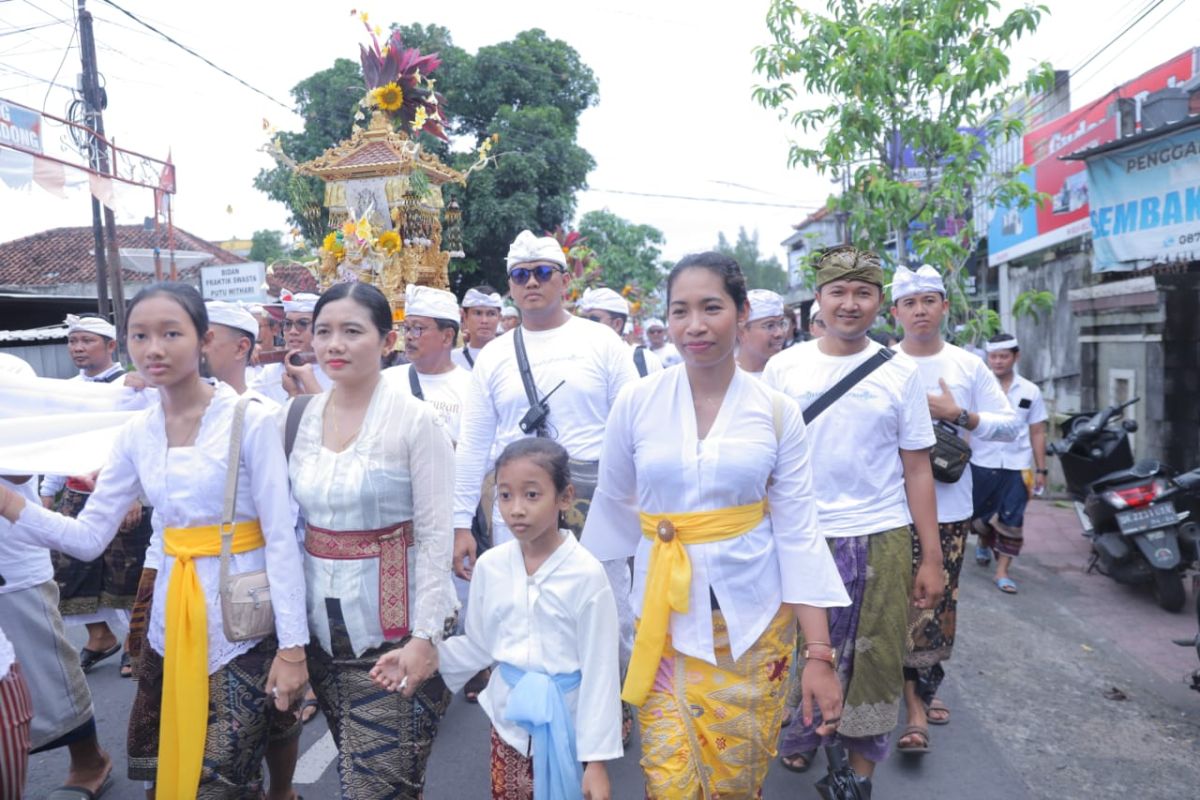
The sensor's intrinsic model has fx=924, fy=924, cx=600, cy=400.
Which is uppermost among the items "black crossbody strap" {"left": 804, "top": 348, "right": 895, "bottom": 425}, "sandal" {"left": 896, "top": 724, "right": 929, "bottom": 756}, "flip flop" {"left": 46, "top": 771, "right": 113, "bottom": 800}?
"black crossbody strap" {"left": 804, "top": 348, "right": 895, "bottom": 425}

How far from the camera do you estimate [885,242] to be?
8117mm

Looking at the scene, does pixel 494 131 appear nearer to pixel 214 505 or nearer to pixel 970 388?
pixel 970 388

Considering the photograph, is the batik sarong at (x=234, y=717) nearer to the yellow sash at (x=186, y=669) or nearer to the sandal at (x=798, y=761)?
the yellow sash at (x=186, y=669)

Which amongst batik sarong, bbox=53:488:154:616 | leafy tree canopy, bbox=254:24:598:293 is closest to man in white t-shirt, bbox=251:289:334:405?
batik sarong, bbox=53:488:154:616

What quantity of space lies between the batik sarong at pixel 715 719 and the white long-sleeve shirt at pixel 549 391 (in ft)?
5.22

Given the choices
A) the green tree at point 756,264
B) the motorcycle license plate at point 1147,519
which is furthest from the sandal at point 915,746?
the green tree at point 756,264

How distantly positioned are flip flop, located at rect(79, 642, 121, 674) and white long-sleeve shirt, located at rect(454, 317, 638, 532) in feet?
9.57

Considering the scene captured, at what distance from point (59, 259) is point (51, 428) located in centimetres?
3116

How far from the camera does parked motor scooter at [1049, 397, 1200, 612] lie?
6.24 m

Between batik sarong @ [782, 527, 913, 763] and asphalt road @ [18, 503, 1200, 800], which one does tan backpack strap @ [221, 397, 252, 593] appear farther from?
batik sarong @ [782, 527, 913, 763]

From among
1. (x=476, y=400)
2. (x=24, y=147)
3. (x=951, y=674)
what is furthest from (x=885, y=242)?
(x=24, y=147)

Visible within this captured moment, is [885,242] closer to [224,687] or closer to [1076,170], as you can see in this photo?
[1076,170]

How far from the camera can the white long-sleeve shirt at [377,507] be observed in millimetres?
2740

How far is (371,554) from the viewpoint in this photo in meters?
2.78
